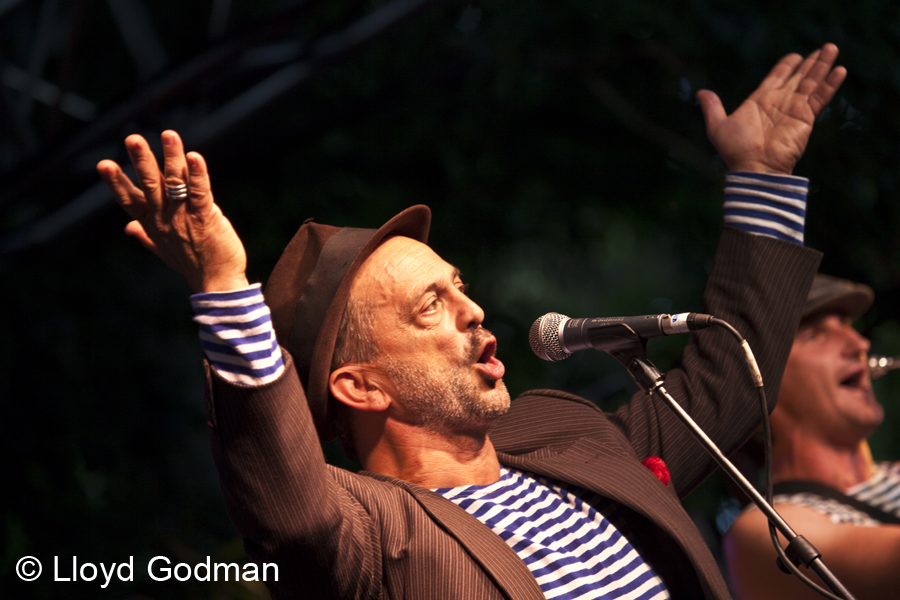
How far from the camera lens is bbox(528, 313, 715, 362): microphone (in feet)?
4.97

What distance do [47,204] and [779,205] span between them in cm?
280

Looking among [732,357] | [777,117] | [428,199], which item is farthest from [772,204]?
[428,199]

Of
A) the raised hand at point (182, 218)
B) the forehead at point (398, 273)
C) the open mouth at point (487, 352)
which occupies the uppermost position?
the raised hand at point (182, 218)

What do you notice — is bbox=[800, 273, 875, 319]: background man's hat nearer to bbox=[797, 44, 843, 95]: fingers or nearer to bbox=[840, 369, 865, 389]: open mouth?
bbox=[840, 369, 865, 389]: open mouth

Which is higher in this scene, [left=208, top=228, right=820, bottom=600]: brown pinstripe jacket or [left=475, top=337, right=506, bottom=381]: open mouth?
[left=475, top=337, right=506, bottom=381]: open mouth

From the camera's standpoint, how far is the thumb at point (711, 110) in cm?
215

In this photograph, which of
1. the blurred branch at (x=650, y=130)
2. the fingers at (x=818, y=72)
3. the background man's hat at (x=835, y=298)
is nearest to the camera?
the fingers at (x=818, y=72)

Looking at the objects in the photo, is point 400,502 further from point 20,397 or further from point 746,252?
point 20,397

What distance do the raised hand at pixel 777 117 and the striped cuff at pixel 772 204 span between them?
0.04 meters

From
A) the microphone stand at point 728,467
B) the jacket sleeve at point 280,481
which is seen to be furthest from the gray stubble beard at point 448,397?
the jacket sleeve at point 280,481

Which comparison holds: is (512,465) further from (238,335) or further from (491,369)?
(238,335)

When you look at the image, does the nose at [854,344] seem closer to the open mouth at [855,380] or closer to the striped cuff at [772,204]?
the open mouth at [855,380]

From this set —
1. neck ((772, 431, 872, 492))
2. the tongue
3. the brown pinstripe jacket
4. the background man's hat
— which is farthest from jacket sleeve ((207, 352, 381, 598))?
the background man's hat

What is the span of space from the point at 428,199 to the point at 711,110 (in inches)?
79.2
